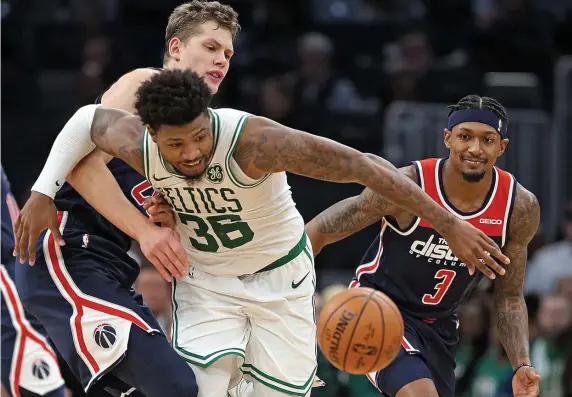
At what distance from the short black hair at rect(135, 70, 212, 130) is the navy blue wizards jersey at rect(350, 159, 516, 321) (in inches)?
70.5

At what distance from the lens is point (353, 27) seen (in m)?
13.6

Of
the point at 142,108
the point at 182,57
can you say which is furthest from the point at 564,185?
the point at 142,108

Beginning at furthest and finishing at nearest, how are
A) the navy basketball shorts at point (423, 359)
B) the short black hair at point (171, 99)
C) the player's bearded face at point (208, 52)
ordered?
1. the navy basketball shorts at point (423, 359)
2. the player's bearded face at point (208, 52)
3. the short black hair at point (171, 99)

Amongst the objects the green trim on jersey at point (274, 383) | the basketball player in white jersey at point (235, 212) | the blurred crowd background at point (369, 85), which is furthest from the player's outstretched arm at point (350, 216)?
the blurred crowd background at point (369, 85)

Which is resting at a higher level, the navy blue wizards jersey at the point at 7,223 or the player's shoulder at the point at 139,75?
the player's shoulder at the point at 139,75

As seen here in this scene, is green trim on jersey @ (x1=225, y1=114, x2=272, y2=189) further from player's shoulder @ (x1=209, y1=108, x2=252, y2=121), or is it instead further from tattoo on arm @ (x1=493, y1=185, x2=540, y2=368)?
tattoo on arm @ (x1=493, y1=185, x2=540, y2=368)

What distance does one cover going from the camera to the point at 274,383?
5766mm

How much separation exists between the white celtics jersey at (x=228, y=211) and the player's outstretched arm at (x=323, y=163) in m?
0.08

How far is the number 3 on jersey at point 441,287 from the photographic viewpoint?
653cm

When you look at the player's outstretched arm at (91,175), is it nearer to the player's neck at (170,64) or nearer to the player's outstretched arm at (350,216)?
the player's neck at (170,64)

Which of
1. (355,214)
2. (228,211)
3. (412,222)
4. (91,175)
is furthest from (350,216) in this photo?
(91,175)

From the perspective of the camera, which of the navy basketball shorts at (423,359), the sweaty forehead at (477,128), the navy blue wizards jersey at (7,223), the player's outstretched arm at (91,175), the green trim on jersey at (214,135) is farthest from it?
the navy blue wizards jersey at (7,223)

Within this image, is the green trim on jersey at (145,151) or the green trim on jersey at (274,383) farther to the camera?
the green trim on jersey at (274,383)

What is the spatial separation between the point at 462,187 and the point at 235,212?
1.57 metres
